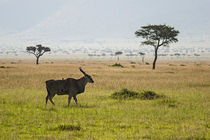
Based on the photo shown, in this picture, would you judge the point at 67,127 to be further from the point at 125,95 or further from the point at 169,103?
the point at 125,95

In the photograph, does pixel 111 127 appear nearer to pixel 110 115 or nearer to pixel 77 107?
pixel 110 115

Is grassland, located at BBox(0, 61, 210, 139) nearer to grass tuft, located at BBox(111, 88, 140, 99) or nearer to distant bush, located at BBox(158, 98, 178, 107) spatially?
distant bush, located at BBox(158, 98, 178, 107)

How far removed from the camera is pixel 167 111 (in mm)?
12219

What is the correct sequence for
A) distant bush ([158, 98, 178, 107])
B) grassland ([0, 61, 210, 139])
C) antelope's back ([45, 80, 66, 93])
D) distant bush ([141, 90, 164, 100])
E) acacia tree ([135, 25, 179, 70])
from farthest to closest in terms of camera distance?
A: acacia tree ([135, 25, 179, 70]), distant bush ([141, 90, 164, 100]), distant bush ([158, 98, 178, 107]), antelope's back ([45, 80, 66, 93]), grassland ([0, 61, 210, 139])

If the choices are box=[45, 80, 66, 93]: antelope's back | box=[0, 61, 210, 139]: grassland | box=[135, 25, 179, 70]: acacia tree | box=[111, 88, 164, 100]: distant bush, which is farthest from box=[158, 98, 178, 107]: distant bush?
box=[135, 25, 179, 70]: acacia tree

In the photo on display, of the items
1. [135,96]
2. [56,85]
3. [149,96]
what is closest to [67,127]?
[56,85]

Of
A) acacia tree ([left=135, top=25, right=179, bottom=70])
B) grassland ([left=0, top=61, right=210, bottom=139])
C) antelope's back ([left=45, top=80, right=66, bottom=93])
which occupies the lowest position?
grassland ([left=0, top=61, right=210, bottom=139])

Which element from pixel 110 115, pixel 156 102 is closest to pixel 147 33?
pixel 156 102

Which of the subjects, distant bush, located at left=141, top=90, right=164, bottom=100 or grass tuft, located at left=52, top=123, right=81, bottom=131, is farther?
distant bush, located at left=141, top=90, right=164, bottom=100

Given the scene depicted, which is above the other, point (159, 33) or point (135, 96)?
point (159, 33)

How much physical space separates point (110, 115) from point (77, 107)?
87.0 inches

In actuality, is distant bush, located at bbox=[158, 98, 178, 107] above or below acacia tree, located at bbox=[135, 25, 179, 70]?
below

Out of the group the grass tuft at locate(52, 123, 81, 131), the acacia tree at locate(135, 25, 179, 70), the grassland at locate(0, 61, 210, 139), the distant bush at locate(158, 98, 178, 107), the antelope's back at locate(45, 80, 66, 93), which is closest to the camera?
the grassland at locate(0, 61, 210, 139)

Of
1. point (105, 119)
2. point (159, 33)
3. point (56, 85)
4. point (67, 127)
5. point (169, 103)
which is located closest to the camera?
point (67, 127)
